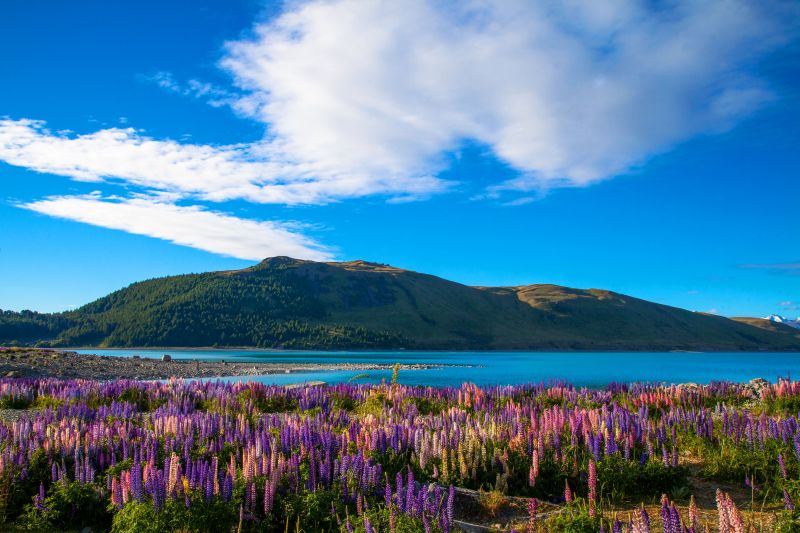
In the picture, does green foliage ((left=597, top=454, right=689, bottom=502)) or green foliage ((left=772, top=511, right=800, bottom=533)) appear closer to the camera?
green foliage ((left=772, top=511, right=800, bottom=533))

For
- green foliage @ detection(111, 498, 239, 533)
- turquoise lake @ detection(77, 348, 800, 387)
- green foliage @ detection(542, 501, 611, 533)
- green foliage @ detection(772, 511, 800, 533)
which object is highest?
green foliage @ detection(772, 511, 800, 533)

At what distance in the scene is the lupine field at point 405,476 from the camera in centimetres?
560

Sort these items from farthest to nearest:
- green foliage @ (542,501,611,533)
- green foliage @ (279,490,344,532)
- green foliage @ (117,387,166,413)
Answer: green foliage @ (117,387,166,413) < green foliage @ (279,490,344,532) < green foliage @ (542,501,611,533)

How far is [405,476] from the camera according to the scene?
742 centimetres

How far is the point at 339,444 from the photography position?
324 inches

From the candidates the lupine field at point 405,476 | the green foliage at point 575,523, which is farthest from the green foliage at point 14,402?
the green foliage at point 575,523

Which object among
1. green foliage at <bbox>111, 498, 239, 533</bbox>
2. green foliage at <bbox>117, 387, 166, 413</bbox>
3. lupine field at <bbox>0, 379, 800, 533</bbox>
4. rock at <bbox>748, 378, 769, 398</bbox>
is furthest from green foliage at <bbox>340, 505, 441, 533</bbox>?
rock at <bbox>748, 378, 769, 398</bbox>

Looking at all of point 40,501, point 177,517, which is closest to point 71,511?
point 40,501

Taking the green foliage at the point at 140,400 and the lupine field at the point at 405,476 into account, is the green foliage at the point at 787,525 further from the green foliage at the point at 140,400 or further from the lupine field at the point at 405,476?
the green foliage at the point at 140,400

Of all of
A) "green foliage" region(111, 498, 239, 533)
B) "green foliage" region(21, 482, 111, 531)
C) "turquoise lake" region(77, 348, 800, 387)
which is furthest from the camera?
"turquoise lake" region(77, 348, 800, 387)

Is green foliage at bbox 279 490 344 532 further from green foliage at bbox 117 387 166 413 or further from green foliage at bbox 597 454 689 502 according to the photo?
green foliage at bbox 117 387 166 413

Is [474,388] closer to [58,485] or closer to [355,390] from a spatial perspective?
[355,390]

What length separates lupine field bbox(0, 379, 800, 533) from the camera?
18.4 feet

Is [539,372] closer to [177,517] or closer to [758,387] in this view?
[758,387]
